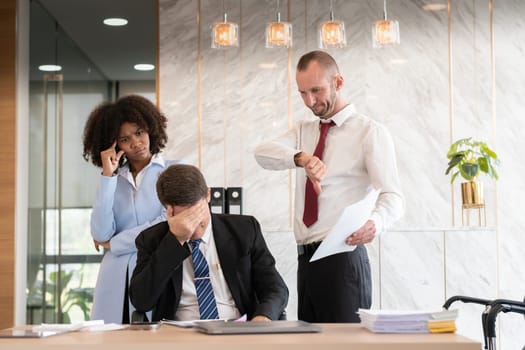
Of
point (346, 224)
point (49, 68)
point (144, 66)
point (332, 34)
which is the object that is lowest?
point (346, 224)

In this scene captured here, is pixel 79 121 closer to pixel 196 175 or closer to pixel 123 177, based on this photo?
pixel 123 177

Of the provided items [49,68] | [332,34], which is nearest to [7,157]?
[49,68]

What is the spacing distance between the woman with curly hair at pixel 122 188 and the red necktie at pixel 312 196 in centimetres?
65

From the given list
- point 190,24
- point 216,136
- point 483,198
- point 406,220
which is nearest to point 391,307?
point 406,220

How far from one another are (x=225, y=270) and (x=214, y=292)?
0.09m

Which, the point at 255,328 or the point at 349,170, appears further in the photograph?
the point at 349,170

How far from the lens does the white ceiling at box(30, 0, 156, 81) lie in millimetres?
7109

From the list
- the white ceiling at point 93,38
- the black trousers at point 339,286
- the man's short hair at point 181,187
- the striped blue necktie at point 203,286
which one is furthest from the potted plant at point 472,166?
the man's short hair at point 181,187

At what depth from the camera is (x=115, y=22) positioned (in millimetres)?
7480

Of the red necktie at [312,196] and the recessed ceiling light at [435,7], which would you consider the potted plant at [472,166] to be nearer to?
the recessed ceiling light at [435,7]

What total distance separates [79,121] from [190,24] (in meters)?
1.77

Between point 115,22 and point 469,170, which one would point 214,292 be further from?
point 115,22

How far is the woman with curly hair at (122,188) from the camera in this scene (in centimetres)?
374

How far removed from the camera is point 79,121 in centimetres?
774
